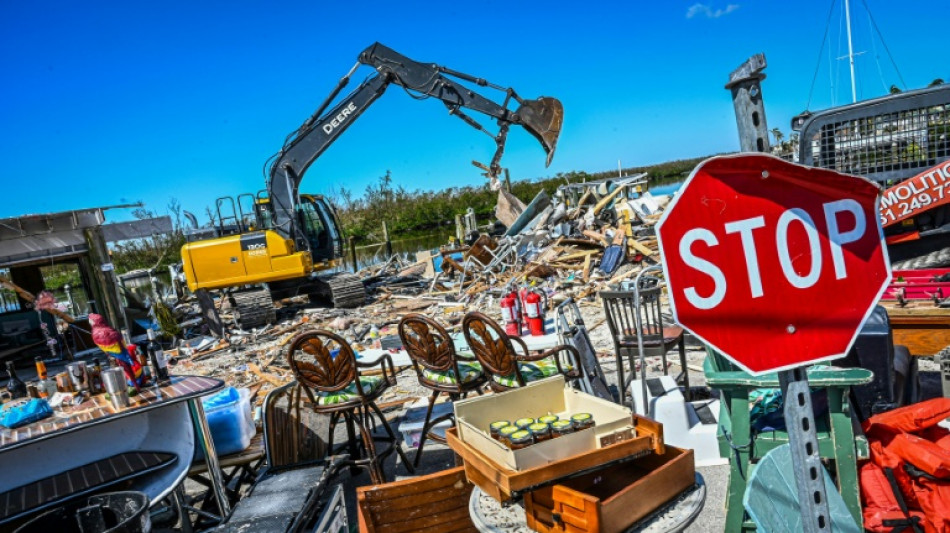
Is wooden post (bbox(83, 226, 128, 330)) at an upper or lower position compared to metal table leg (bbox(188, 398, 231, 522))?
upper

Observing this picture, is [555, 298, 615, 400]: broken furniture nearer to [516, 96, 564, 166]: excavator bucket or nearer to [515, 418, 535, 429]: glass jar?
[515, 418, 535, 429]: glass jar

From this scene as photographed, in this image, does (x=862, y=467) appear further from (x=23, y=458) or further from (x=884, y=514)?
(x=23, y=458)

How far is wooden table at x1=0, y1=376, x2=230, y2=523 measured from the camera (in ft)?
11.4

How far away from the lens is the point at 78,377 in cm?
423

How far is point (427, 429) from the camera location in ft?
15.7

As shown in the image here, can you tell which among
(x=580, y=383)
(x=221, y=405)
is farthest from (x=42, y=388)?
(x=580, y=383)

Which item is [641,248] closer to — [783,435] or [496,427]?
[783,435]

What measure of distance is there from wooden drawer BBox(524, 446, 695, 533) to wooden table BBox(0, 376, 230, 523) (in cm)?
251

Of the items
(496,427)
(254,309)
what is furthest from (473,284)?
(496,427)

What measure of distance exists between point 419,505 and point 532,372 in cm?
181

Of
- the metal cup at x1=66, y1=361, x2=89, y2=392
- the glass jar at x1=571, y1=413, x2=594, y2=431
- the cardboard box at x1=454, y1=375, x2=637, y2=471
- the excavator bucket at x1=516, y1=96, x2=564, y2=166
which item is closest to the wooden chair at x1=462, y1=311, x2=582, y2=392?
the cardboard box at x1=454, y1=375, x2=637, y2=471

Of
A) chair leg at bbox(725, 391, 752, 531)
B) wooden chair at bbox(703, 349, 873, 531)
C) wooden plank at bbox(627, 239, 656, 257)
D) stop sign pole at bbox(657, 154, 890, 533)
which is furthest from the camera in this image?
wooden plank at bbox(627, 239, 656, 257)

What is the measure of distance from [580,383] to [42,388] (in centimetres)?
414

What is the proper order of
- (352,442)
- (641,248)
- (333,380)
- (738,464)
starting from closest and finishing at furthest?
(738,464) < (333,380) < (352,442) < (641,248)
